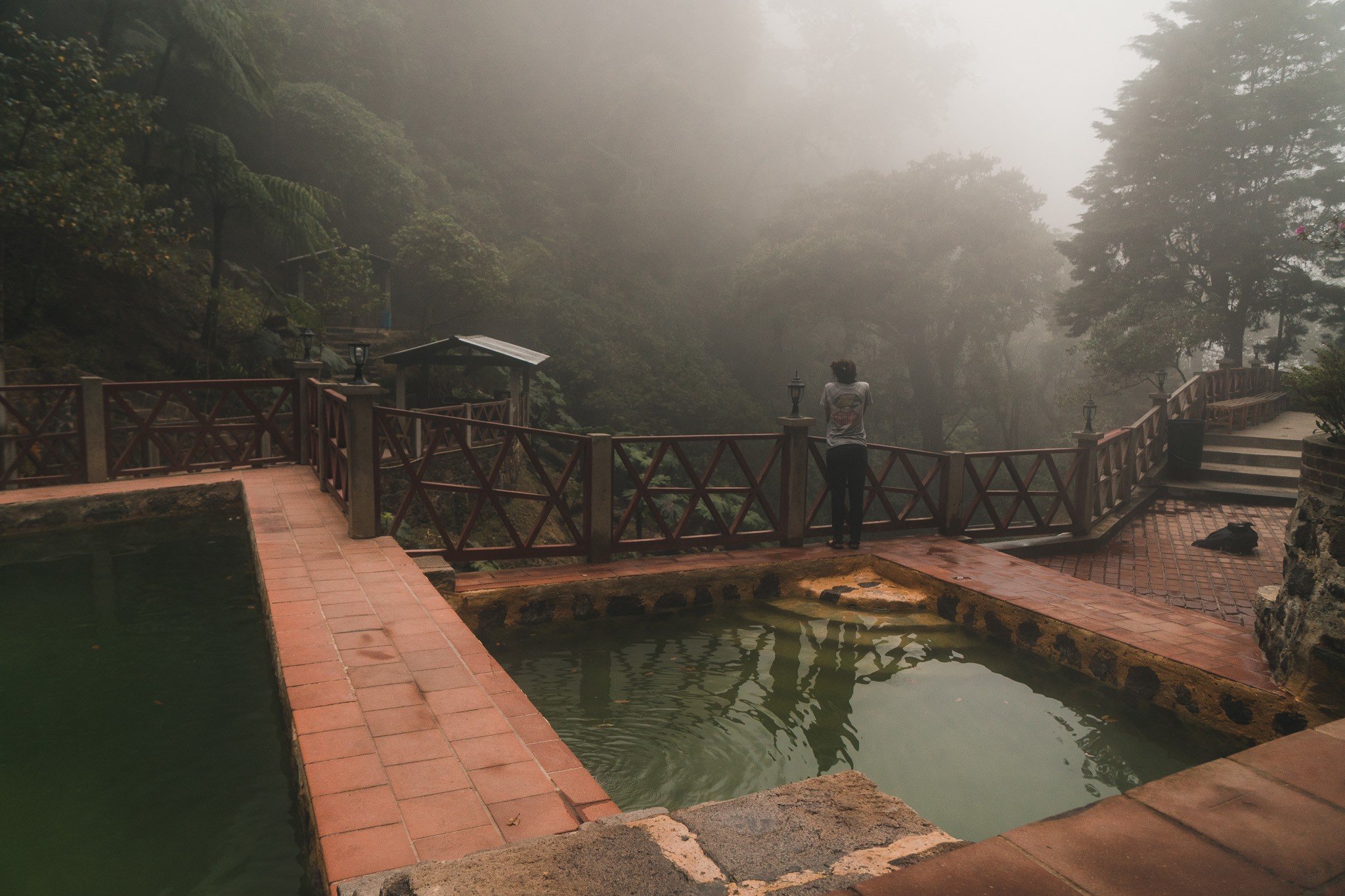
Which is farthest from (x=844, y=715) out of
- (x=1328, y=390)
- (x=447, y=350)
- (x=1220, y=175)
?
(x=1220, y=175)

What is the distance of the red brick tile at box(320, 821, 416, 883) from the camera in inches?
83.7

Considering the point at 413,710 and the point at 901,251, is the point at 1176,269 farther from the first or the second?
the point at 413,710

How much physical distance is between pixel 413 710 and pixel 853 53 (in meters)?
46.4

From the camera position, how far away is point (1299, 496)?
444cm

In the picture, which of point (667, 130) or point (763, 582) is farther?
point (667, 130)

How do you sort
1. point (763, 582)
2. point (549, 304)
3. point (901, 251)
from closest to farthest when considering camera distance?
point (763, 582), point (901, 251), point (549, 304)

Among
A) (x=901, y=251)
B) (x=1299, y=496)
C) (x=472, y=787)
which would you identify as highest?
(x=901, y=251)

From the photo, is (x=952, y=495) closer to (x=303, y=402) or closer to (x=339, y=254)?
(x=303, y=402)

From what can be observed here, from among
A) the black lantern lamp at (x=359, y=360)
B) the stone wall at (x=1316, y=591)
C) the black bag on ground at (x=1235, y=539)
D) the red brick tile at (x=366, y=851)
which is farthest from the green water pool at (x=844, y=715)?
the black bag on ground at (x=1235, y=539)

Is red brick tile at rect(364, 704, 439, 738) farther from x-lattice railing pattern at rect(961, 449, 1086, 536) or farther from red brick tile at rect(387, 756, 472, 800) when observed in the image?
x-lattice railing pattern at rect(961, 449, 1086, 536)

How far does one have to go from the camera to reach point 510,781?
264 cm

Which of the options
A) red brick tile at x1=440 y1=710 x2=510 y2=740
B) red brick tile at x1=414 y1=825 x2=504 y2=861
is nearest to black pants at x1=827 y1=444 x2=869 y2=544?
red brick tile at x1=440 y1=710 x2=510 y2=740

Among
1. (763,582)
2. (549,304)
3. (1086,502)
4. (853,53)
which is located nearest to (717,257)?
(549,304)

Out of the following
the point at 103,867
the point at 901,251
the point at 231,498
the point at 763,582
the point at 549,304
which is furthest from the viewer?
the point at 549,304
